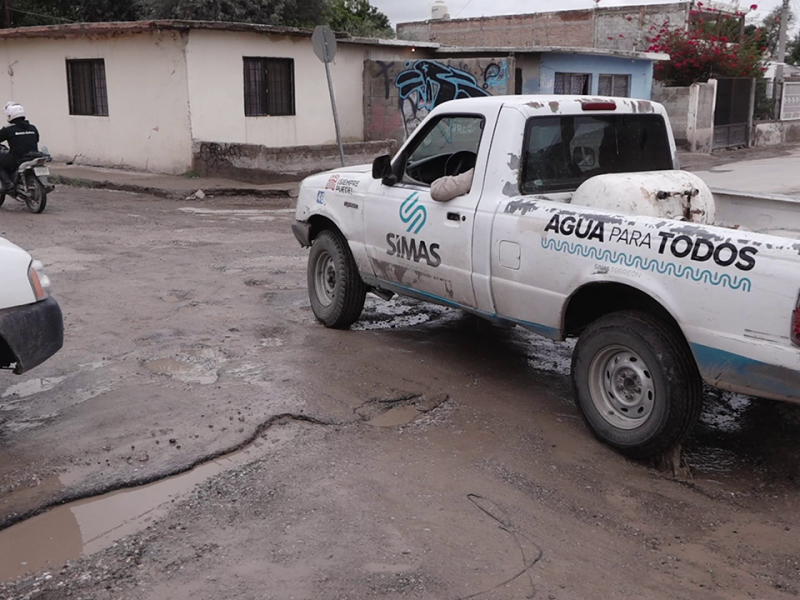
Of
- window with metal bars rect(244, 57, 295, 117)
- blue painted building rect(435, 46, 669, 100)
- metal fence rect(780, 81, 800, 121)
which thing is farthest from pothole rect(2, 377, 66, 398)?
metal fence rect(780, 81, 800, 121)

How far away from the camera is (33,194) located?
12977 millimetres

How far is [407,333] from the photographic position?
7043 millimetres

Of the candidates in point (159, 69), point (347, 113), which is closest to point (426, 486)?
point (159, 69)

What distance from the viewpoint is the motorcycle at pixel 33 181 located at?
12.8 m

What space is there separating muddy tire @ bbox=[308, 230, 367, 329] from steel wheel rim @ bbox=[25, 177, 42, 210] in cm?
743

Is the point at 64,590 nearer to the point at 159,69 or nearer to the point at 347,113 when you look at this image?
the point at 159,69

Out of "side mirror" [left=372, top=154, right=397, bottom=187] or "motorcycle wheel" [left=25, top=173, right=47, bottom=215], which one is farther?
"motorcycle wheel" [left=25, top=173, right=47, bottom=215]

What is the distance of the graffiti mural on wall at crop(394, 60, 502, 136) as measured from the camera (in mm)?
20641

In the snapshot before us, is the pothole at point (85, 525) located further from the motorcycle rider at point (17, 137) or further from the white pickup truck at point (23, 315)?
the motorcycle rider at point (17, 137)

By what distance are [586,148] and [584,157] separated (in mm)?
70

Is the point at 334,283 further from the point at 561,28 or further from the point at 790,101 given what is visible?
the point at 790,101

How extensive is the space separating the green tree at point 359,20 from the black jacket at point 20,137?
19.0 meters

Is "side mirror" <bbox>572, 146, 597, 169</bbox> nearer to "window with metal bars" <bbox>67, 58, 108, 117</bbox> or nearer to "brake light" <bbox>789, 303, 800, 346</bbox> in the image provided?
"brake light" <bbox>789, 303, 800, 346</bbox>

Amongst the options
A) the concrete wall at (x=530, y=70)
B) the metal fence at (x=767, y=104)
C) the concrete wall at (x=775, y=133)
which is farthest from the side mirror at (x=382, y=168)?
the metal fence at (x=767, y=104)
